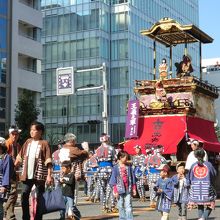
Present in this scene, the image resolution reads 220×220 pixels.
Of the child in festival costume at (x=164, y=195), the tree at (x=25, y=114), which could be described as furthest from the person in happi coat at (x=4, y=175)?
the tree at (x=25, y=114)

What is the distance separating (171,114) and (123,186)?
9440mm

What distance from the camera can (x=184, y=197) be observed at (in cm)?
1227

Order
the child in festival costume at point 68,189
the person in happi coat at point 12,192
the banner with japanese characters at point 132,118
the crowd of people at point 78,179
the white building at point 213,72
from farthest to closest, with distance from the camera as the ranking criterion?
the white building at point 213,72 < the banner with japanese characters at point 132,118 < the child in festival costume at point 68,189 < the person in happi coat at point 12,192 < the crowd of people at point 78,179

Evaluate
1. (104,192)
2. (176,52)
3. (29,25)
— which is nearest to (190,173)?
(104,192)

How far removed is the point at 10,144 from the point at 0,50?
1261 inches

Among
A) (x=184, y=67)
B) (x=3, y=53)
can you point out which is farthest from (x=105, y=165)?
(x=3, y=53)

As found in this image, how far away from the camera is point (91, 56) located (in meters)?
68.1

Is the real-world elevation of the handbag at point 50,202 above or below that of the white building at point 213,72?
below

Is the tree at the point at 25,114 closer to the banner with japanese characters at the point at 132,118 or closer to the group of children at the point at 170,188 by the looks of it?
the banner with japanese characters at the point at 132,118

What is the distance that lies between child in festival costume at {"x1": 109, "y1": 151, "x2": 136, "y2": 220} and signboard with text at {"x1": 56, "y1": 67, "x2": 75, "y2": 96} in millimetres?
14121

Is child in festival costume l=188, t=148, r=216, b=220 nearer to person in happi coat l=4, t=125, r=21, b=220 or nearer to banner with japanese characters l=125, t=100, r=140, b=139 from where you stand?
person in happi coat l=4, t=125, r=21, b=220

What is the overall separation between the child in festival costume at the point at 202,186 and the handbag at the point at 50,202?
2.79 m

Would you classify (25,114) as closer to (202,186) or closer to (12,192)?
(12,192)

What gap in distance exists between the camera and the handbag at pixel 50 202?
9.85 m
